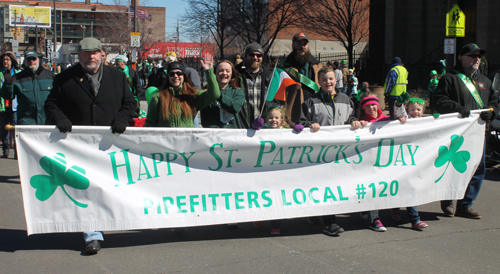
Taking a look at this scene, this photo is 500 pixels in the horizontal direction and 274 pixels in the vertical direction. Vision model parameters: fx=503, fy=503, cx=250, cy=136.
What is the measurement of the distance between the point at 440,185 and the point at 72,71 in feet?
13.9

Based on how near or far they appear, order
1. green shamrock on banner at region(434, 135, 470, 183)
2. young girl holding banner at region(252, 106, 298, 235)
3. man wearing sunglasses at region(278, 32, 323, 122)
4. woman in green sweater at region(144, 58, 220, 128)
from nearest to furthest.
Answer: woman in green sweater at region(144, 58, 220, 128) → young girl holding banner at region(252, 106, 298, 235) → green shamrock on banner at region(434, 135, 470, 183) → man wearing sunglasses at region(278, 32, 323, 122)

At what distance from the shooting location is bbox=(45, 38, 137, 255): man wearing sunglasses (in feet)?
16.1

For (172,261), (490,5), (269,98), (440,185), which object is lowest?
(172,261)

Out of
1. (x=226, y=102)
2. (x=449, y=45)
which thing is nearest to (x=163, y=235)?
(x=226, y=102)

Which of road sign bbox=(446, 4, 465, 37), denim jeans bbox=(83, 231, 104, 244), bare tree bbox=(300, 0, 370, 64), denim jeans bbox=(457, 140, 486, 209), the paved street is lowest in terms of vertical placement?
the paved street

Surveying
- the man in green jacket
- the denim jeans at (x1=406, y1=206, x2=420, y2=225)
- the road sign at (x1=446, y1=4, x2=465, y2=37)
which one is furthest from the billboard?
the denim jeans at (x1=406, y1=206, x2=420, y2=225)

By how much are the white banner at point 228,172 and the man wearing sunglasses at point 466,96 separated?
8.0 inches

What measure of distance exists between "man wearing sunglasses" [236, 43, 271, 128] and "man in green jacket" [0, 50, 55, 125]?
445cm

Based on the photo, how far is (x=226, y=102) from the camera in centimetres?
527

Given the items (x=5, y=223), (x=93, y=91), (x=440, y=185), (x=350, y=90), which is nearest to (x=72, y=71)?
(x=93, y=91)

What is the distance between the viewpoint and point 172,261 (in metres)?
4.55

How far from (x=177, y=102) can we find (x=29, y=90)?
4.46 meters

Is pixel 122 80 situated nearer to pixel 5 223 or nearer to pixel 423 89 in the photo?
pixel 5 223

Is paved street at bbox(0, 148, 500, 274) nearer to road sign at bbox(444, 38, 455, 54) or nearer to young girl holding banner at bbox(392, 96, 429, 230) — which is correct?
young girl holding banner at bbox(392, 96, 429, 230)
